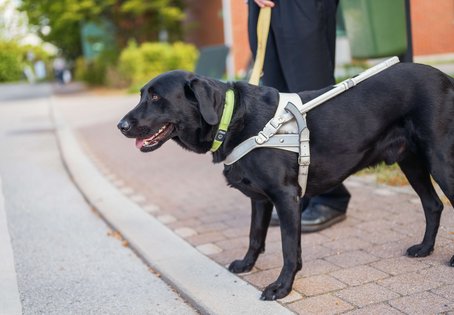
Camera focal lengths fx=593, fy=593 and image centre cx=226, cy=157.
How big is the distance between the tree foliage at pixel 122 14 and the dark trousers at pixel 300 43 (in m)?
21.6

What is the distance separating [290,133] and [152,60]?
2041 cm

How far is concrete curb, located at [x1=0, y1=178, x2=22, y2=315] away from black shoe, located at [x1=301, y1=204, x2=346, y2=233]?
2.04 meters

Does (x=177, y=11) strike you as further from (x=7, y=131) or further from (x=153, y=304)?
(x=153, y=304)

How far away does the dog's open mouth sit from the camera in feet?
10.6

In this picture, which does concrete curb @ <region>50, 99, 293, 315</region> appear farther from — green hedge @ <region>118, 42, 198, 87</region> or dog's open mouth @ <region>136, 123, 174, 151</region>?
green hedge @ <region>118, 42, 198, 87</region>

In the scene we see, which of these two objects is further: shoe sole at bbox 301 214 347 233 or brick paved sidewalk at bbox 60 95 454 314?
shoe sole at bbox 301 214 347 233

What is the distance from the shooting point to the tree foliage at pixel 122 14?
2508 cm

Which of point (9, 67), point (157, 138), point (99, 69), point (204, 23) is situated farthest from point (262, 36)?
point (9, 67)

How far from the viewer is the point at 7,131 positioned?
41.5 ft

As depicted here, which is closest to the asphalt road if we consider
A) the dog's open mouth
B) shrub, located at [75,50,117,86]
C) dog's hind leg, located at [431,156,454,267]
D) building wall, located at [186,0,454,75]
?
the dog's open mouth

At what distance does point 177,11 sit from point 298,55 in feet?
75.5

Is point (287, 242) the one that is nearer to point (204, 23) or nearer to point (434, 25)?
point (434, 25)

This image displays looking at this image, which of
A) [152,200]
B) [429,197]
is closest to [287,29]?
[429,197]

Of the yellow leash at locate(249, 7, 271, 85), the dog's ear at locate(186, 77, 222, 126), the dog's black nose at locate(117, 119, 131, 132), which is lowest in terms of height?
the dog's black nose at locate(117, 119, 131, 132)
